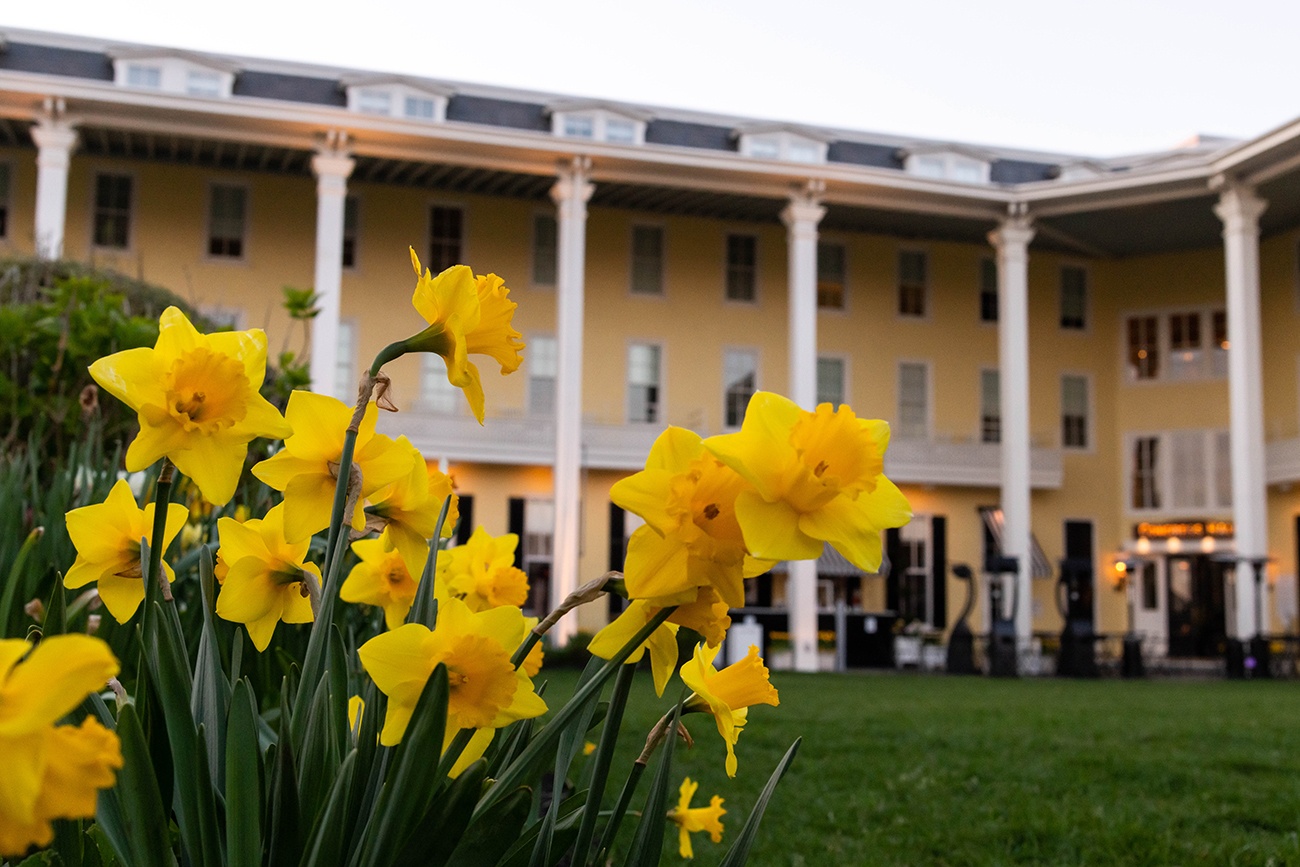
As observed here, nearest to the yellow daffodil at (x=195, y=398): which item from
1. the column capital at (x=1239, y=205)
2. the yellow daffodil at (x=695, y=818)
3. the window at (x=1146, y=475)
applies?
the yellow daffodil at (x=695, y=818)

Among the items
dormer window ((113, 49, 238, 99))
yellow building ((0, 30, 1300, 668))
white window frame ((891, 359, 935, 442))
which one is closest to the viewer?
yellow building ((0, 30, 1300, 668))

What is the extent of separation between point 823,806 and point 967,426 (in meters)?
24.1

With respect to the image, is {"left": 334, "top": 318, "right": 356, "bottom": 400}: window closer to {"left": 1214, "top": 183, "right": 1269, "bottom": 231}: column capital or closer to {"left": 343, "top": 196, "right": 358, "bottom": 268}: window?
{"left": 343, "top": 196, "right": 358, "bottom": 268}: window

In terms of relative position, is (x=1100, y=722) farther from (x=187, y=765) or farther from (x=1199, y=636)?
(x=1199, y=636)

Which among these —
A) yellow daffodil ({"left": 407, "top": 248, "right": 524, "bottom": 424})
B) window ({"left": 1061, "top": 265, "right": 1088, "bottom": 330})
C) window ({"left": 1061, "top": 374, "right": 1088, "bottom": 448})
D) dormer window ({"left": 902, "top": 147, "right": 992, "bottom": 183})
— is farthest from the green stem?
window ({"left": 1061, "top": 265, "right": 1088, "bottom": 330})

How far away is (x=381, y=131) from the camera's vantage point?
67.1 feet

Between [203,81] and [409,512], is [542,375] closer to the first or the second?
[203,81]

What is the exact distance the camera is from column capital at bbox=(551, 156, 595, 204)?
21391 mm

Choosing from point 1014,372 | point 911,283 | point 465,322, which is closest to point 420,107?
point 911,283

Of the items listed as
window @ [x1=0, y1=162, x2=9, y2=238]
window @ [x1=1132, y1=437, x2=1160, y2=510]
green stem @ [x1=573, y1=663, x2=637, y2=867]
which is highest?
window @ [x1=0, y1=162, x2=9, y2=238]

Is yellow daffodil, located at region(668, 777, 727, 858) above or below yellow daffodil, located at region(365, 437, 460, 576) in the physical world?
below

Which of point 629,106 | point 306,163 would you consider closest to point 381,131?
point 306,163

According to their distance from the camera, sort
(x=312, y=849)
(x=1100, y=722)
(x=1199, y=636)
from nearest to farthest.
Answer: (x=312, y=849), (x=1100, y=722), (x=1199, y=636)

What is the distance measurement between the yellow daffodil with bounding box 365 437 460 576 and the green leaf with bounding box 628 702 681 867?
325mm
